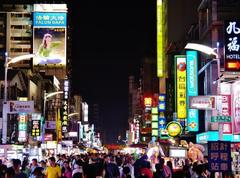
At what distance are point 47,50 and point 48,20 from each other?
6.41m

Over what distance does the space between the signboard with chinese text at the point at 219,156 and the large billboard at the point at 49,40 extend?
62.0m

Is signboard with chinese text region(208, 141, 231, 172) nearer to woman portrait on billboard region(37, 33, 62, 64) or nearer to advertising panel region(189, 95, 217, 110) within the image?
advertising panel region(189, 95, 217, 110)

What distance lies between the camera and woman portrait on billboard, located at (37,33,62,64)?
7838 cm

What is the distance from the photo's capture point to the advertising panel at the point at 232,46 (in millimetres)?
23656

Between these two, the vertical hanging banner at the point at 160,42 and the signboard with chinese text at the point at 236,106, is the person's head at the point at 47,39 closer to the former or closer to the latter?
the vertical hanging banner at the point at 160,42

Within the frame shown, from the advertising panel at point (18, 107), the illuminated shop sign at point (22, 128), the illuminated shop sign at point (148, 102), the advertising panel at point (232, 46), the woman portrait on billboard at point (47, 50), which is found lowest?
the illuminated shop sign at point (22, 128)

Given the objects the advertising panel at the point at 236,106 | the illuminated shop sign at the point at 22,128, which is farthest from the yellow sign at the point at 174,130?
the illuminated shop sign at the point at 22,128

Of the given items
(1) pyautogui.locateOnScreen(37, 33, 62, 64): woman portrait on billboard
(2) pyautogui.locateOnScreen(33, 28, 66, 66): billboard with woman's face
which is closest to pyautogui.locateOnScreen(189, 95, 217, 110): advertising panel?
(2) pyautogui.locateOnScreen(33, 28, 66, 66): billboard with woman's face

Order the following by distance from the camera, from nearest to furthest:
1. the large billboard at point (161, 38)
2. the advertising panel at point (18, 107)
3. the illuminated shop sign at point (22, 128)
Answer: the advertising panel at point (18, 107)
the illuminated shop sign at point (22, 128)
the large billboard at point (161, 38)

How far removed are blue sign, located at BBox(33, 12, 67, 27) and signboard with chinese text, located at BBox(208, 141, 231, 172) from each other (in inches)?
2652

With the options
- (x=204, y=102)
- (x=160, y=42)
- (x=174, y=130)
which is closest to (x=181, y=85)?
(x=174, y=130)

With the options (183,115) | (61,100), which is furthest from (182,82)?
(61,100)

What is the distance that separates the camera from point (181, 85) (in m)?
47.8

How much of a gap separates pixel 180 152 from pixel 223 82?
4699 millimetres
